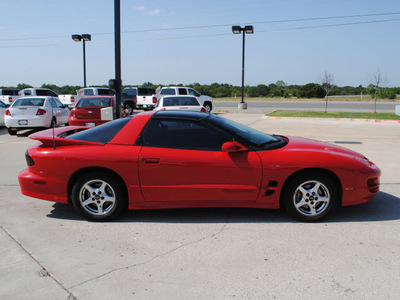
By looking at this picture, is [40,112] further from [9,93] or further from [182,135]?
[9,93]

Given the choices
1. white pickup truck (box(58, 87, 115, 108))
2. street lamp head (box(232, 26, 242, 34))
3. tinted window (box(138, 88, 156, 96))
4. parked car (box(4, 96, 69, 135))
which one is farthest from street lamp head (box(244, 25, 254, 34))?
parked car (box(4, 96, 69, 135))

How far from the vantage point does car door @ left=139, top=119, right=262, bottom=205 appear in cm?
462

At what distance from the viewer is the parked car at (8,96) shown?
29.0 meters

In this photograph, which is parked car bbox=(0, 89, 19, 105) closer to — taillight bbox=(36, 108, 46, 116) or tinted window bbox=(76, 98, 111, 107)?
taillight bbox=(36, 108, 46, 116)

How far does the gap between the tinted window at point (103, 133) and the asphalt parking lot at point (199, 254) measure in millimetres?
1048

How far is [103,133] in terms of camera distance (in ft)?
16.4

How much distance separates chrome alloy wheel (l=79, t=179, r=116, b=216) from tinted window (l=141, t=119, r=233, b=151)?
0.74 metres

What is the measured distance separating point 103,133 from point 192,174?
1328mm

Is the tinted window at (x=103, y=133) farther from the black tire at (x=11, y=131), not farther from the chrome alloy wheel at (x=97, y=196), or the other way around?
the black tire at (x=11, y=131)

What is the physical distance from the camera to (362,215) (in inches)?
199

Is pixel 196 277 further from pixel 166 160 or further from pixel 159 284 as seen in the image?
pixel 166 160

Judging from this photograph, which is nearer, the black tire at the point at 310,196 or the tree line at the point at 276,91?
the black tire at the point at 310,196

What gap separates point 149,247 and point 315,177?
2151mm

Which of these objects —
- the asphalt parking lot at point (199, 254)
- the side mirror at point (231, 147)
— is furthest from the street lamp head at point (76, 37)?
the side mirror at point (231, 147)
